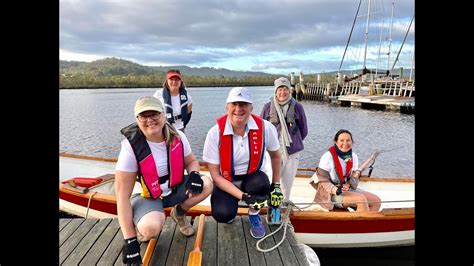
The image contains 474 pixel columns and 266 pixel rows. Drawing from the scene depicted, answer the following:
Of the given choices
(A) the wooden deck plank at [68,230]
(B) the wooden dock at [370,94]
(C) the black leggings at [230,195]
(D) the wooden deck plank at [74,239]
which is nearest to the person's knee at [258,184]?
(C) the black leggings at [230,195]

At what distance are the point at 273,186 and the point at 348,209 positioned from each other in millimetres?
1858

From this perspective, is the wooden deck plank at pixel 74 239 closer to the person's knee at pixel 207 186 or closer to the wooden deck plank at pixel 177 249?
the wooden deck plank at pixel 177 249

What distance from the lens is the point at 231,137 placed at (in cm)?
311

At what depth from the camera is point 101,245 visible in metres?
3.17

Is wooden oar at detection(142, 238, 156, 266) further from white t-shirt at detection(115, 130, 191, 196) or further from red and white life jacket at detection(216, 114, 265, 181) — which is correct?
red and white life jacket at detection(216, 114, 265, 181)

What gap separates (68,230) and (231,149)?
2.11 m

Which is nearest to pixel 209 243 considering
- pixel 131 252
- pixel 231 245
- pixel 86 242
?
pixel 231 245

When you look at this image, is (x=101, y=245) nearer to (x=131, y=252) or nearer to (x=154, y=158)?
(x=131, y=252)

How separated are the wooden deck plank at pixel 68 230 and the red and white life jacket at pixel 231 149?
72.1 inches

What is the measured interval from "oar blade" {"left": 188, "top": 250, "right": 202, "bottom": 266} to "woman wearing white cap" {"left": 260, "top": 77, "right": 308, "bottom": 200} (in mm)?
1814
